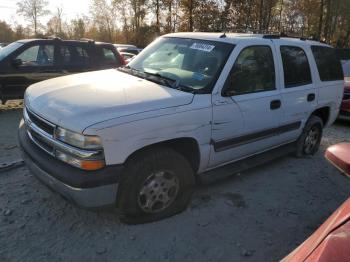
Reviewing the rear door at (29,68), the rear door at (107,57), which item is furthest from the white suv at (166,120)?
the rear door at (107,57)

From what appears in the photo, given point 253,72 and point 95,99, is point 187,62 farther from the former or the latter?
point 95,99

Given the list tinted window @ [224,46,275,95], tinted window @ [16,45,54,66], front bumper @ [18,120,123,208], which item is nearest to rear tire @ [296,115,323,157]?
tinted window @ [224,46,275,95]

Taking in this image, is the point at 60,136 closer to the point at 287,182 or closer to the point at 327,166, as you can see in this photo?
the point at 287,182

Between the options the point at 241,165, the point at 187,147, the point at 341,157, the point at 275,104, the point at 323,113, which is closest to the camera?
the point at 341,157

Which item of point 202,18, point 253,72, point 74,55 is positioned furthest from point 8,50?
point 202,18

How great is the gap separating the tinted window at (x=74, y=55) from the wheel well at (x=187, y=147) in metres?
5.82

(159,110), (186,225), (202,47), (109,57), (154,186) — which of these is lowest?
(186,225)

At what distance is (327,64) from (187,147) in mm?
3214

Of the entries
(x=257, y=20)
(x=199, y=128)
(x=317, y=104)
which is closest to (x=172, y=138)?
(x=199, y=128)

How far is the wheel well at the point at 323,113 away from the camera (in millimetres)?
5782

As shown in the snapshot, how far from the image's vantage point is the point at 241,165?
4.40m

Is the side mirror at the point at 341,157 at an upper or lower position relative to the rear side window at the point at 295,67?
lower

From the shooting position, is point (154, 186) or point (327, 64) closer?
point (154, 186)

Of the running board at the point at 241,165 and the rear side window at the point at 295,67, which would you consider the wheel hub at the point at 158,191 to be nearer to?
the running board at the point at 241,165
